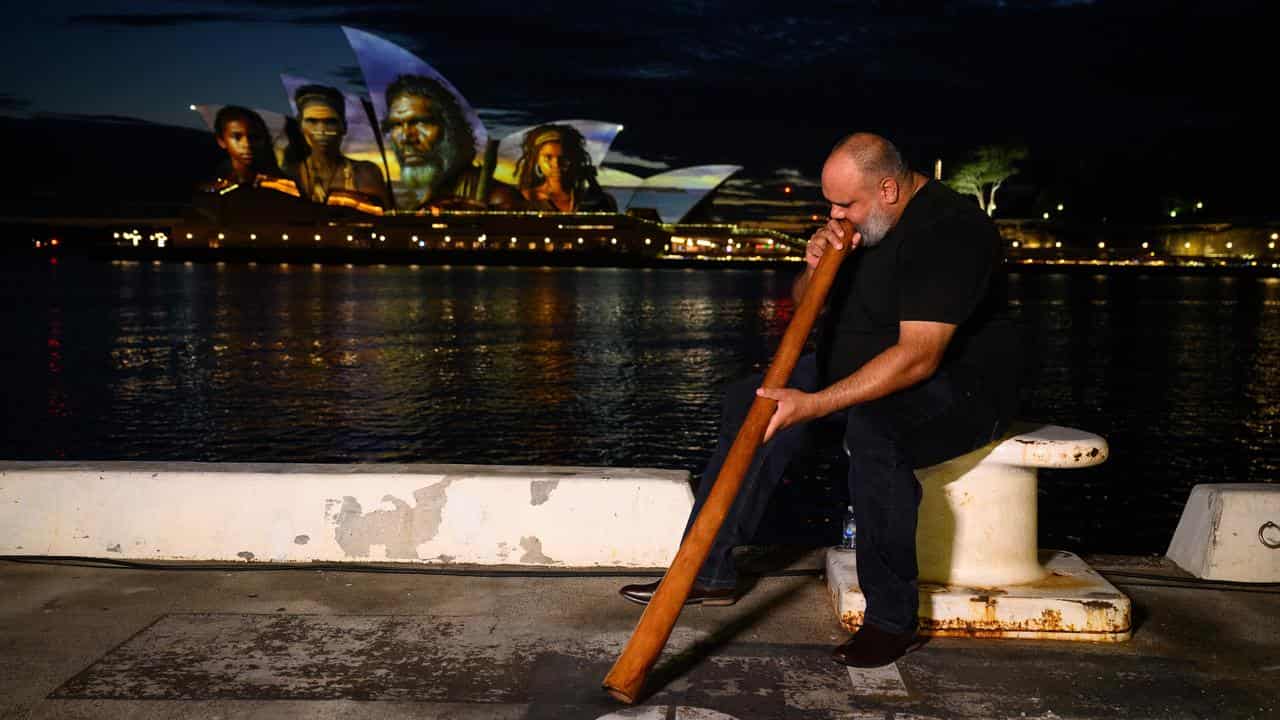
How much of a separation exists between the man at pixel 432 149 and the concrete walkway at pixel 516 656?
8009 cm

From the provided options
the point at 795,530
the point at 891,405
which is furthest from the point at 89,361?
the point at 891,405

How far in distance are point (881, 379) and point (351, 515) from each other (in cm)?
168

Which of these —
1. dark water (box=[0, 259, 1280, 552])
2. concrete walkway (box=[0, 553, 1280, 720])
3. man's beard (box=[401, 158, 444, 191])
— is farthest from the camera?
man's beard (box=[401, 158, 444, 191])

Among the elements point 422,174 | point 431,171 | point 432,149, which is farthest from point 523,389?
point 422,174

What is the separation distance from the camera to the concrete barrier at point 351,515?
3.32 metres

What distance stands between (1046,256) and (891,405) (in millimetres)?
100490

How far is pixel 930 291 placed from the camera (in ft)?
8.26

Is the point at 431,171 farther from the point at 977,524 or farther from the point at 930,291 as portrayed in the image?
the point at 930,291

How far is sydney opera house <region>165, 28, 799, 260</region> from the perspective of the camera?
81312 millimetres

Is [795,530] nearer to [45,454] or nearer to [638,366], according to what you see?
[45,454]

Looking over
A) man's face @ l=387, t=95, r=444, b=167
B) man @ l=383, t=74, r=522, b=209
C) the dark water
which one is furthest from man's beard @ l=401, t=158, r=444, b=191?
the dark water

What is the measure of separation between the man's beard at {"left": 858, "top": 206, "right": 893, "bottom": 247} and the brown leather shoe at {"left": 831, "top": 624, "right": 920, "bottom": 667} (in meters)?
0.93

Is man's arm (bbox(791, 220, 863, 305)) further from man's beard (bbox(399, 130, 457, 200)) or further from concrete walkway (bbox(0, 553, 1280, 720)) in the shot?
man's beard (bbox(399, 130, 457, 200))

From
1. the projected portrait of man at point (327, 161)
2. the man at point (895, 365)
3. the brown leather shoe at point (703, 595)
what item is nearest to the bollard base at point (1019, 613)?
the man at point (895, 365)
